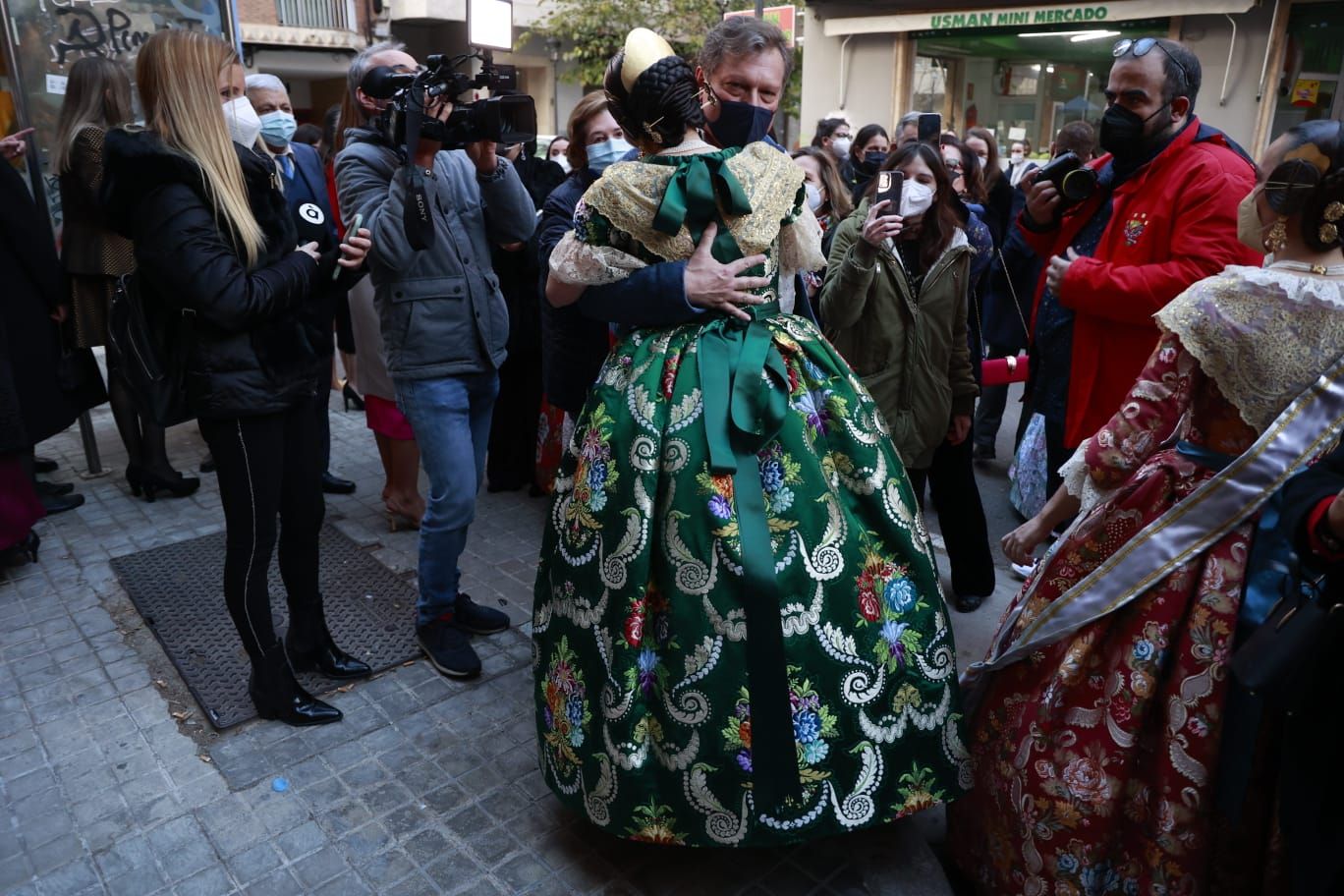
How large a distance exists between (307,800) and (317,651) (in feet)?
2.19

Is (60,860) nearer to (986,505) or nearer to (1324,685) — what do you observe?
(1324,685)

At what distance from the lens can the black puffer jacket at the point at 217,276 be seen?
8.18 feet

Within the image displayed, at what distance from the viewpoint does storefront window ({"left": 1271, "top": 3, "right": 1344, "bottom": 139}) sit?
1230cm

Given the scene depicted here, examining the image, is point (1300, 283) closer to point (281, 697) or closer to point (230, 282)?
point (230, 282)

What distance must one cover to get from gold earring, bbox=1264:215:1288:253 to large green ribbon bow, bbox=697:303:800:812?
108 centimetres

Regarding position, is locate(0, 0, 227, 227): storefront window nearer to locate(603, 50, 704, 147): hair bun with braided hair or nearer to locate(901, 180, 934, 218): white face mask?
locate(603, 50, 704, 147): hair bun with braided hair

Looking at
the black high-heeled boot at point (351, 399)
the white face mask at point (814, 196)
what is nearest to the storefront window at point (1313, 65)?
the white face mask at point (814, 196)

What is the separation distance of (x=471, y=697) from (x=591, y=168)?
2054mm

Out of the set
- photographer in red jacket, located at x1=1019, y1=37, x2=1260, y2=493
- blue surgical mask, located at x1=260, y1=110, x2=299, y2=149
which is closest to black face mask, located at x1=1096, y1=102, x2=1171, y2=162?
photographer in red jacket, located at x1=1019, y1=37, x2=1260, y2=493

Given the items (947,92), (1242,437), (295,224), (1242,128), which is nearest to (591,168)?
(295,224)

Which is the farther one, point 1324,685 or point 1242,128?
point 1242,128

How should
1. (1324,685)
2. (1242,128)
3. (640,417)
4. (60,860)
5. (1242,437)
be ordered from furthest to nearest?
1. (1242,128)
2. (60,860)
3. (640,417)
4. (1242,437)
5. (1324,685)

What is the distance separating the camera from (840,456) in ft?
7.80

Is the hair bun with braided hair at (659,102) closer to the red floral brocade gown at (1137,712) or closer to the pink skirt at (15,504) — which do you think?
the red floral brocade gown at (1137,712)
